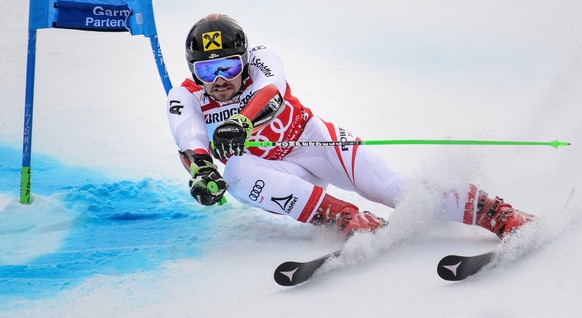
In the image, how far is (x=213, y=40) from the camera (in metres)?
4.04

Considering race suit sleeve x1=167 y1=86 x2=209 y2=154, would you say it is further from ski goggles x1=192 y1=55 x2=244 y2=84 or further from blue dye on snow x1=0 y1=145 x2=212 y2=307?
blue dye on snow x1=0 y1=145 x2=212 y2=307

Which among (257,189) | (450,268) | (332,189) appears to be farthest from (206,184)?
(332,189)

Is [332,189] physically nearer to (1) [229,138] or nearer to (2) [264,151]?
(2) [264,151]

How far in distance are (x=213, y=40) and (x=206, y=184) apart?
2.57ft

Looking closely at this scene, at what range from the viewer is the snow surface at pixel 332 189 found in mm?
3361

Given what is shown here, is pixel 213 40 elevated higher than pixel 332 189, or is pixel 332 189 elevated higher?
pixel 213 40

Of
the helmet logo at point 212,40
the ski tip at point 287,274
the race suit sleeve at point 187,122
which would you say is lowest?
the ski tip at point 287,274

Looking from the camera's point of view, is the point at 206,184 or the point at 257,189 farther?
the point at 257,189

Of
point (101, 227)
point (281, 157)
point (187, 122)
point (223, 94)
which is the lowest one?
point (101, 227)

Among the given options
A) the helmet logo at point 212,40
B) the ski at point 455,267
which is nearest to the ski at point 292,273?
the ski at point 455,267

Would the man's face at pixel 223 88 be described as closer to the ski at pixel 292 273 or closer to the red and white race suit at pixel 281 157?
the red and white race suit at pixel 281 157

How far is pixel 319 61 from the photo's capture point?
7.93 meters

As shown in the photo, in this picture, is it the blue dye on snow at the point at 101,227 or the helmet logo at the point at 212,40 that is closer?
the blue dye on snow at the point at 101,227

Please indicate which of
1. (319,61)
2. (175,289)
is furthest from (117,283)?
(319,61)
